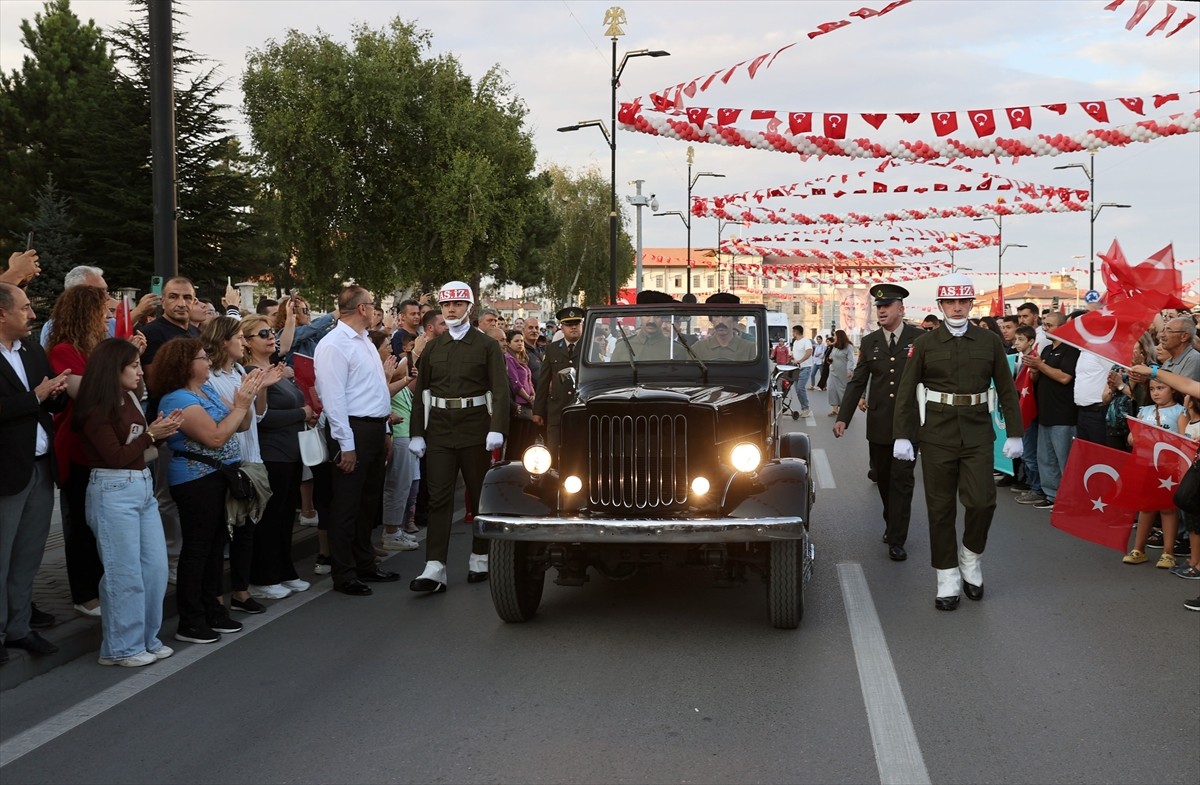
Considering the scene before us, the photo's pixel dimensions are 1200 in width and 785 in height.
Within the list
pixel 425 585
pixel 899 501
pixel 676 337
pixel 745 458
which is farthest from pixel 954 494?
pixel 425 585

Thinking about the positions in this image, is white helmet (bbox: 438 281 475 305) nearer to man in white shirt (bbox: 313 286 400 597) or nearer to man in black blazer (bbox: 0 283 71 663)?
man in white shirt (bbox: 313 286 400 597)

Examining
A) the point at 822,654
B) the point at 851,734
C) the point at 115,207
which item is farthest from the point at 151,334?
the point at 115,207

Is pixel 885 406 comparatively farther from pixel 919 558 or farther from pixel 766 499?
pixel 766 499

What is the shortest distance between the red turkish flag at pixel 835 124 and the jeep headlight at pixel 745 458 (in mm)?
10262

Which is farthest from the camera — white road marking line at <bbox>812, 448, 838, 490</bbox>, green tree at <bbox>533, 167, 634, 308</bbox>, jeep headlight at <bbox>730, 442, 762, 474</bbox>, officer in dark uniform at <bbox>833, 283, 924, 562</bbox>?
green tree at <bbox>533, 167, 634, 308</bbox>

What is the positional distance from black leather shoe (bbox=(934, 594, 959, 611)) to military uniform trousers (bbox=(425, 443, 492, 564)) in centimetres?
302

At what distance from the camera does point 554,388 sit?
354 inches

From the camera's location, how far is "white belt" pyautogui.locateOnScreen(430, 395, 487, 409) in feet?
25.2

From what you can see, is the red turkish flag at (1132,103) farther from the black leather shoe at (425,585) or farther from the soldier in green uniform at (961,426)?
the black leather shoe at (425,585)

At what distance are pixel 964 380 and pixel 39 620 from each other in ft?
18.8

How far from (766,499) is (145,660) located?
340 cm

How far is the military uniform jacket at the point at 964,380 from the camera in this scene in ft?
24.0

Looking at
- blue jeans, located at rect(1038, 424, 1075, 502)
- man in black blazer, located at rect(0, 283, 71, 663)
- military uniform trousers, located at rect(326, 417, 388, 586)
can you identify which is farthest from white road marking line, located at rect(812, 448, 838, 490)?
man in black blazer, located at rect(0, 283, 71, 663)

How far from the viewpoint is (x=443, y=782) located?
13.6ft
